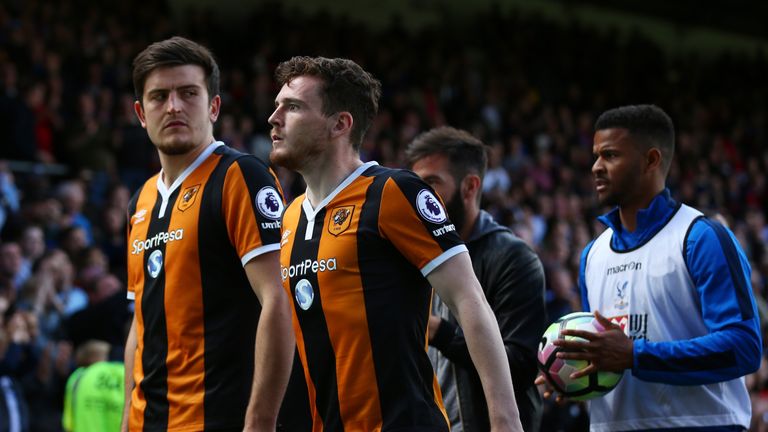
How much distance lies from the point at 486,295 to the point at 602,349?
0.80m

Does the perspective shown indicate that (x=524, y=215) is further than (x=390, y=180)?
Yes

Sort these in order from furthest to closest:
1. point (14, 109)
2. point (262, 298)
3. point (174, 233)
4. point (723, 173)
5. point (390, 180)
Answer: point (723, 173) < point (14, 109) < point (174, 233) < point (262, 298) < point (390, 180)

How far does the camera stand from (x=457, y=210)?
5234 mm

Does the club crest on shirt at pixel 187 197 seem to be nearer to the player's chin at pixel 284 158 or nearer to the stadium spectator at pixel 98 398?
the player's chin at pixel 284 158

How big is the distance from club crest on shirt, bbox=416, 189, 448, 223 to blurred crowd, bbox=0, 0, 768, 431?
226 cm

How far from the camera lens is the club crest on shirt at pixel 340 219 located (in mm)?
3832

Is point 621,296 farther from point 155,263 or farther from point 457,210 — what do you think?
point 155,263

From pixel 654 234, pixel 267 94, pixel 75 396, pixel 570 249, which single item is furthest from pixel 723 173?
pixel 654 234

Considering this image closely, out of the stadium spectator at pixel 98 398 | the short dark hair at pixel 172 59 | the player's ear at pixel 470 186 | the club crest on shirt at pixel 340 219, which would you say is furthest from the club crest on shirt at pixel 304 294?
the stadium spectator at pixel 98 398

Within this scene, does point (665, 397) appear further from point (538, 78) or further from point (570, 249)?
point (538, 78)

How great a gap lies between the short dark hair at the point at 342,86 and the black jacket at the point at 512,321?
Result: 42.3 inches

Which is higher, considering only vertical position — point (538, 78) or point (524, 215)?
point (538, 78)

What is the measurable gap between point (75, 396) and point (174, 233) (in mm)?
4557

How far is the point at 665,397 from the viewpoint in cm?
447
